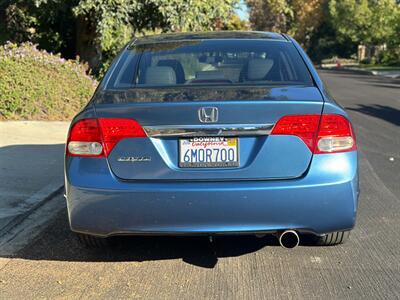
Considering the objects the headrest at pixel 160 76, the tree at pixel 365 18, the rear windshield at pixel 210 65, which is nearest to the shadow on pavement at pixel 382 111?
the rear windshield at pixel 210 65

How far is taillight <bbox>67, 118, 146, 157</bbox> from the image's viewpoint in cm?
362

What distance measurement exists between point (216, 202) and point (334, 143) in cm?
87

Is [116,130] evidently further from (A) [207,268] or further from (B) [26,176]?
(B) [26,176]

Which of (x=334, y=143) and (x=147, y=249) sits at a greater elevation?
(x=334, y=143)

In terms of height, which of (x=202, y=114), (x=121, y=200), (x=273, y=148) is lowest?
(x=121, y=200)

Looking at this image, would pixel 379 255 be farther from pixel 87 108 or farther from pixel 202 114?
pixel 87 108

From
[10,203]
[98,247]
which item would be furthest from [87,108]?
[10,203]

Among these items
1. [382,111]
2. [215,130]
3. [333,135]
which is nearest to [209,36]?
[215,130]

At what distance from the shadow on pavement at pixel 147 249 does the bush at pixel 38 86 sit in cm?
619

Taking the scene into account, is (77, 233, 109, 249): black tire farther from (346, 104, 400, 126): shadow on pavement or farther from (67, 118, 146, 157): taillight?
(346, 104, 400, 126): shadow on pavement

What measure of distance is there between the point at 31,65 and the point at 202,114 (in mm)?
8321

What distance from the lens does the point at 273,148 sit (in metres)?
3.59

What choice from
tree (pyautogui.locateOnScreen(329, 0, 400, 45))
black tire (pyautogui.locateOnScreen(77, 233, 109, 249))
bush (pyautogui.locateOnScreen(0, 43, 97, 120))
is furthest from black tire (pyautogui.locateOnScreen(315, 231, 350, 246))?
tree (pyautogui.locateOnScreen(329, 0, 400, 45))

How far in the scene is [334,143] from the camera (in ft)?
12.1
